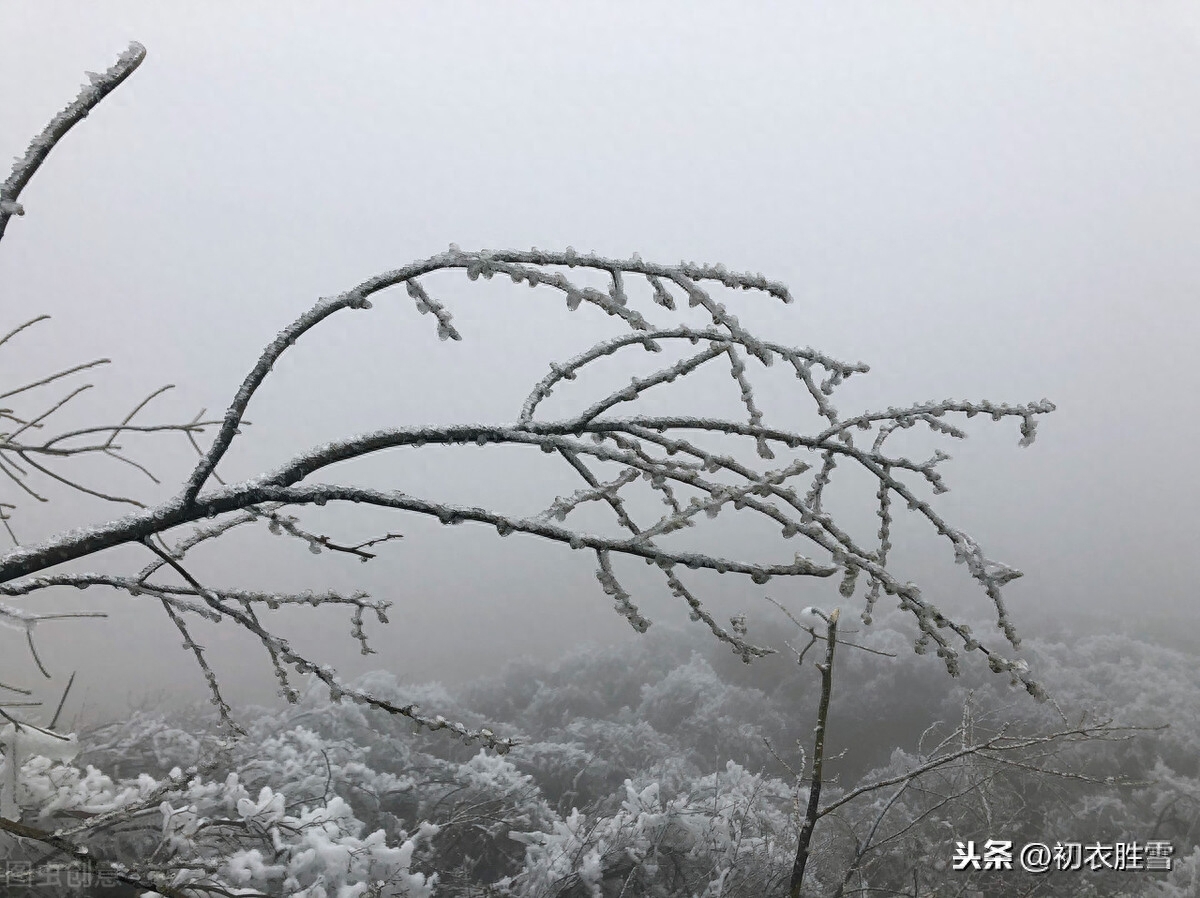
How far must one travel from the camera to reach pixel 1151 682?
8.59 metres

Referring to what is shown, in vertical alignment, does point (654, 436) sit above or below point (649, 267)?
below

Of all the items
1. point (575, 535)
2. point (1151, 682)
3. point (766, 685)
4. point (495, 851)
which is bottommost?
point (495, 851)

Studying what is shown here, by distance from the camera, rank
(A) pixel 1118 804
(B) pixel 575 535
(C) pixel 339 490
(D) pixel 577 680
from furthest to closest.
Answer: (D) pixel 577 680, (A) pixel 1118 804, (C) pixel 339 490, (B) pixel 575 535

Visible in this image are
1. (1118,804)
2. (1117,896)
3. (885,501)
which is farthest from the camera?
(1118,804)

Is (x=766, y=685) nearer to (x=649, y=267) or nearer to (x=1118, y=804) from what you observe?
(x=1118, y=804)

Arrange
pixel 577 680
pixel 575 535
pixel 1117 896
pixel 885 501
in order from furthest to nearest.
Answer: pixel 577 680 < pixel 1117 896 < pixel 885 501 < pixel 575 535

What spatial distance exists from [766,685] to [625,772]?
2.96m

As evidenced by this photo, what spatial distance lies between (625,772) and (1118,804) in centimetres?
459

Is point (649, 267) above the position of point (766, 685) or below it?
below

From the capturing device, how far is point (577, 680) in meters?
9.59

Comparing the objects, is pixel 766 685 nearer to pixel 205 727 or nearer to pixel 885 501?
pixel 205 727

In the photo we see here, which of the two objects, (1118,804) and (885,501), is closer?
(885,501)

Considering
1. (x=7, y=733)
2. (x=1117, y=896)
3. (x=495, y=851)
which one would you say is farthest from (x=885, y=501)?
(x=1117, y=896)

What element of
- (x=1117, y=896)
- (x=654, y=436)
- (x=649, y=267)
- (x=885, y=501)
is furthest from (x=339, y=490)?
(x=1117, y=896)
